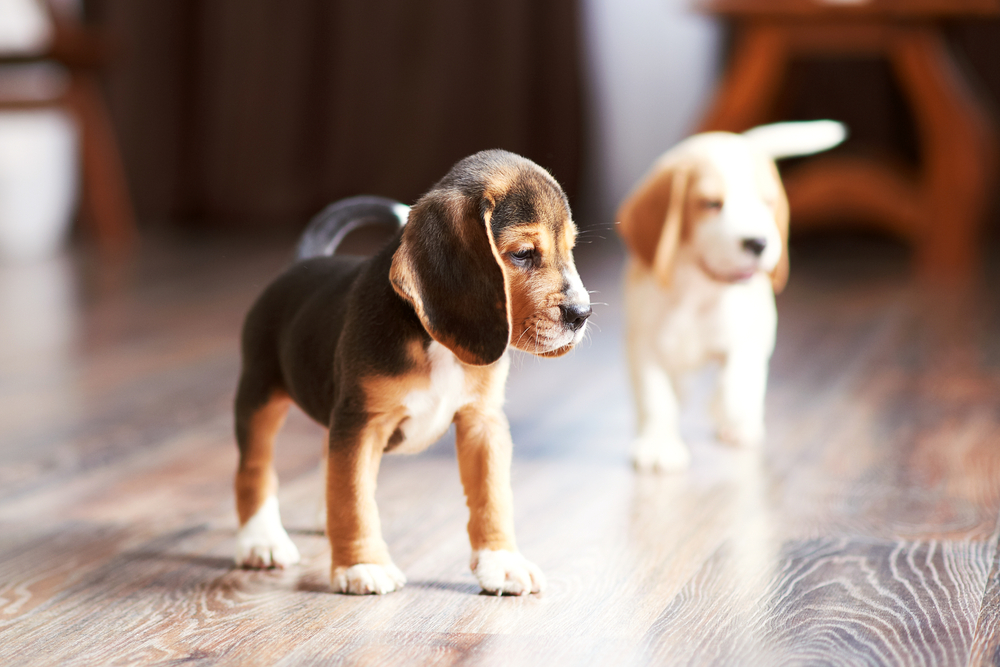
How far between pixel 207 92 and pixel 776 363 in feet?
11.5

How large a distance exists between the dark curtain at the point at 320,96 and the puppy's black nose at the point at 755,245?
3.03 meters

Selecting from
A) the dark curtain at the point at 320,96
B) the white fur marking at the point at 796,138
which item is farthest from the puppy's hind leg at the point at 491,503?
the dark curtain at the point at 320,96

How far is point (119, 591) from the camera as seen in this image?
1200 mm

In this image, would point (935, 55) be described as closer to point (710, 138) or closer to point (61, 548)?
point (710, 138)

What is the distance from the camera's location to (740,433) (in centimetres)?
175

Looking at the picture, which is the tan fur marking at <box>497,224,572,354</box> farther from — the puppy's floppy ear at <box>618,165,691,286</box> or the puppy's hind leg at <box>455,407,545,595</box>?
the puppy's floppy ear at <box>618,165,691,286</box>

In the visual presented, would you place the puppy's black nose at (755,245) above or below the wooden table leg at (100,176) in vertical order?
above

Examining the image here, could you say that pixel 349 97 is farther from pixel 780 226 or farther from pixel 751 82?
pixel 780 226

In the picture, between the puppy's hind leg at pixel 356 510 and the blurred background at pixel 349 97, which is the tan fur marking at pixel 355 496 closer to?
the puppy's hind leg at pixel 356 510

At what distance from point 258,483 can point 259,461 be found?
1.1 inches

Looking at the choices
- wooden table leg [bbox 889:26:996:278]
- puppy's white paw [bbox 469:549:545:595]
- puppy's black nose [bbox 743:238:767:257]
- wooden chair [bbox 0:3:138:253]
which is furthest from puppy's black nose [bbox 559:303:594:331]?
wooden chair [bbox 0:3:138:253]

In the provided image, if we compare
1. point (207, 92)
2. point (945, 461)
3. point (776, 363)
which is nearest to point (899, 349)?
point (776, 363)

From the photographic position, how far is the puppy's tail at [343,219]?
132 centimetres

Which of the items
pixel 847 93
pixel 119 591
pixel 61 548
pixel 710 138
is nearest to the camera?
pixel 119 591
